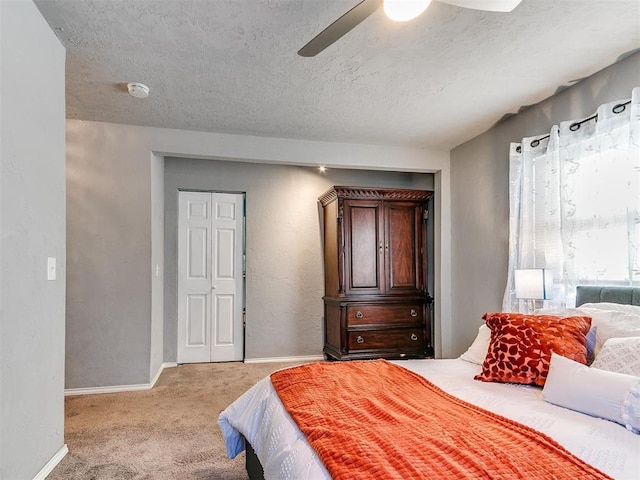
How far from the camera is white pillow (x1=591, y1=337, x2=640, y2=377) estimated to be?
1.66 m

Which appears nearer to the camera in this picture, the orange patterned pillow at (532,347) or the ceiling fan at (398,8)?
the ceiling fan at (398,8)

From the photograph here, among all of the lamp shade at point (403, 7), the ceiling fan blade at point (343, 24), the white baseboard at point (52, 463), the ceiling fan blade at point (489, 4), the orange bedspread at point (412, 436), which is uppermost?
the ceiling fan blade at point (489, 4)

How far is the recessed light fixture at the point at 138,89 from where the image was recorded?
9.56 feet

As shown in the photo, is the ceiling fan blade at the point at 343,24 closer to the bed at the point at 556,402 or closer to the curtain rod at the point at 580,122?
the bed at the point at 556,402

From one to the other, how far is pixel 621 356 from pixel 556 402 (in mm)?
346

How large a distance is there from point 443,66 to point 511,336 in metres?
1.72

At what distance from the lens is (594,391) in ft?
5.16

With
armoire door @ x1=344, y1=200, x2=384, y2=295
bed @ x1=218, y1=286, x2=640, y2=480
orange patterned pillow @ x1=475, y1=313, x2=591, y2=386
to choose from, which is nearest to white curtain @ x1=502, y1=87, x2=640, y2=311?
bed @ x1=218, y1=286, x2=640, y2=480

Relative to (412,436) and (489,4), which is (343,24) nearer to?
(489,4)

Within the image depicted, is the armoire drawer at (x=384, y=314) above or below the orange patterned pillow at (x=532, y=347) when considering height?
below

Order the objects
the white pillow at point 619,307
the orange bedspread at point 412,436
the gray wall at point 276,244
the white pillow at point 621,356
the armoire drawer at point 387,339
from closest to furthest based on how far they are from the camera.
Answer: the orange bedspread at point 412,436 < the white pillow at point 621,356 < the white pillow at point 619,307 < the armoire drawer at point 387,339 < the gray wall at point 276,244

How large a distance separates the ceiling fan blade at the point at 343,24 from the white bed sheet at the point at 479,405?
1.53 meters

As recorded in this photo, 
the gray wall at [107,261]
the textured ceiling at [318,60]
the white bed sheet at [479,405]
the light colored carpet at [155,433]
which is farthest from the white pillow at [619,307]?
the gray wall at [107,261]

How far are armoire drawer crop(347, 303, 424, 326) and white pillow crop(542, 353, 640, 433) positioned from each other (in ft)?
8.63
